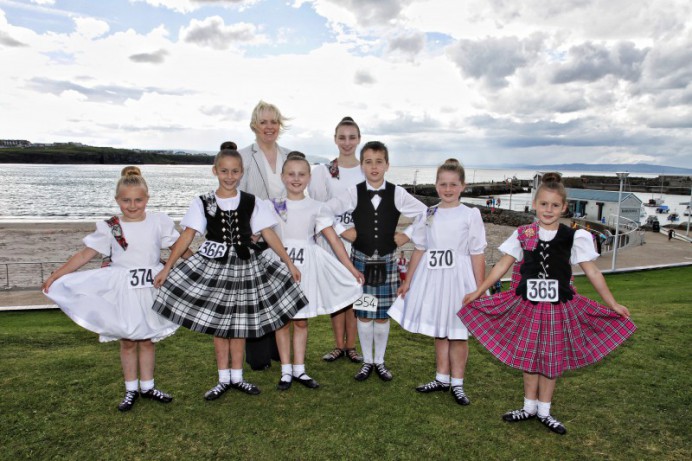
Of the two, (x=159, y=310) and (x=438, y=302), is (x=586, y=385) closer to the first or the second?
(x=438, y=302)

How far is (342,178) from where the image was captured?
5.10m

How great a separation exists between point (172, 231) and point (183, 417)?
1.70 m

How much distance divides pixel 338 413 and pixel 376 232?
70.3 inches

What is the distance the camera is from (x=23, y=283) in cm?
1622

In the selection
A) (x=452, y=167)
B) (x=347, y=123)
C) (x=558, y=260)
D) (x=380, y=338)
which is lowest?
(x=380, y=338)

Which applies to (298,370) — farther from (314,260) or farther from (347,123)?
(347,123)

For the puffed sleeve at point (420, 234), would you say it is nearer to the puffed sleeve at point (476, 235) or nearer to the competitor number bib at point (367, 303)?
the puffed sleeve at point (476, 235)

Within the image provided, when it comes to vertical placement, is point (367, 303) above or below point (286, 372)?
above

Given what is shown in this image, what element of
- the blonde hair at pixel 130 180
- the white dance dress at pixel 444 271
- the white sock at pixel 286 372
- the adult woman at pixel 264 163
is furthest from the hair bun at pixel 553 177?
the blonde hair at pixel 130 180

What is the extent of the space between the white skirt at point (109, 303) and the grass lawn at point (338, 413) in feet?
2.42

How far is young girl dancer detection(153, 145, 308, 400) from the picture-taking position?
3.91m

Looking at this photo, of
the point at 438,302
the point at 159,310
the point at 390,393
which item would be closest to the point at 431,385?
→ the point at 390,393

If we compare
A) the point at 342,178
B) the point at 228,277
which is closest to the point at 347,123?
the point at 342,178

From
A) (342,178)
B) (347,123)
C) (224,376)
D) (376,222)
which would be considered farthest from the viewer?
(342,178)
